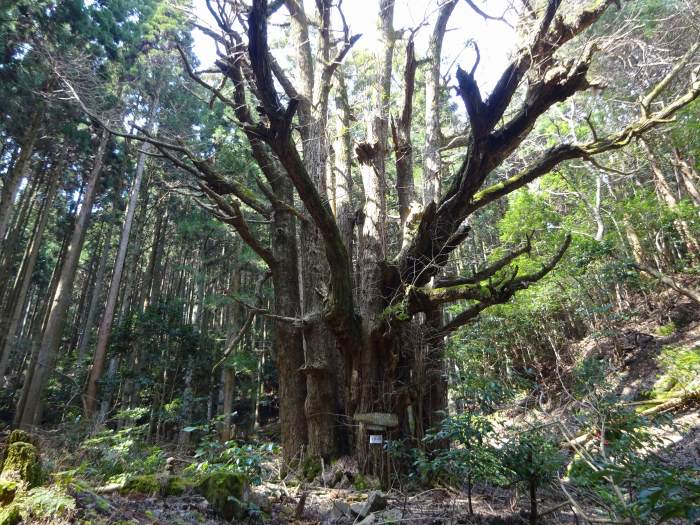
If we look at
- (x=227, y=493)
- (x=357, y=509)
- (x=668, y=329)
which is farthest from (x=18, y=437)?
(x=668, y=329)

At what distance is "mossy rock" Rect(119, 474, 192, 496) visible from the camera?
4.15 m

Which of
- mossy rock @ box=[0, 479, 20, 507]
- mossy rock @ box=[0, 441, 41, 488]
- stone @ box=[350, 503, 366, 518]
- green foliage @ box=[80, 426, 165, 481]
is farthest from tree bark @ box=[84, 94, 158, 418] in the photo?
stone @ box=[350, 503, 366, 518]

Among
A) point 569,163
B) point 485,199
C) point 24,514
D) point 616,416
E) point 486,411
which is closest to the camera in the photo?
point 24,514

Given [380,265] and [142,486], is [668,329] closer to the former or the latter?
[380,265]

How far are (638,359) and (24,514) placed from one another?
11520 millimetres

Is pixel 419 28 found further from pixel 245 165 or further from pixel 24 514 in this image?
pixel 245 165

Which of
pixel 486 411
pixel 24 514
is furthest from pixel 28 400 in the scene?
pixel 486 411

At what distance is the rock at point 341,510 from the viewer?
3.70 m

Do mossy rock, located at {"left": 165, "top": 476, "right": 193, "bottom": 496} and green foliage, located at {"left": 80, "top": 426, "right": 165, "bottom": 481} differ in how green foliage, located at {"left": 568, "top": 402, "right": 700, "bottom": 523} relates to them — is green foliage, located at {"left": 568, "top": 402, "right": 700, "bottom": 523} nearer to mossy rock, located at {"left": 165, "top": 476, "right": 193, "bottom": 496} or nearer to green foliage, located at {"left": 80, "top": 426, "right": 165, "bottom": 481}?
mossy rock, located at {"left": 165, "top": 476, "right": 193, "bottom": 496}

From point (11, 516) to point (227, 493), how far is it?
4.98ft

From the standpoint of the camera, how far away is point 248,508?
3541 millimetres

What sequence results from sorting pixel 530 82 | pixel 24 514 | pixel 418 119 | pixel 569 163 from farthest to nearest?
pixel 418 119, pixel 569 163, pixel 530 82, pixel 24 514

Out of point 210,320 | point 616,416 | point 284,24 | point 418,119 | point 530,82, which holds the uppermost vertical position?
point 418,119

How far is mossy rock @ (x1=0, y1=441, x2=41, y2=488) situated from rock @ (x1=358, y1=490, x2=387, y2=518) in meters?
2.66
